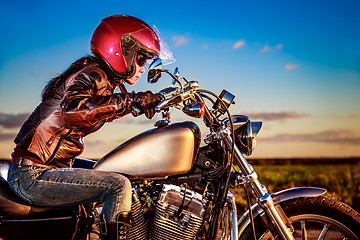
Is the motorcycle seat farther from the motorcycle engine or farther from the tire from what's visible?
the tire

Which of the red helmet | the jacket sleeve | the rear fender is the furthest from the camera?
the red helmet

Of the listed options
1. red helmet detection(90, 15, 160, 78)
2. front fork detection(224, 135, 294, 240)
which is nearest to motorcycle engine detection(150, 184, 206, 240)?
front fork detection(224, 135, 294, 240)

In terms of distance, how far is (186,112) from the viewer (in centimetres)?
240

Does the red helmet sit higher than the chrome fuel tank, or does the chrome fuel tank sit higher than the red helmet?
the red helmet

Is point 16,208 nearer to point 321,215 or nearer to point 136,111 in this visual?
point 136,111

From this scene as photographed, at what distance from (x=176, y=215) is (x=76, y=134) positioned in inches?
38.7

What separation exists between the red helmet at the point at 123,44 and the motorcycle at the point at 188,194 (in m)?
0.37

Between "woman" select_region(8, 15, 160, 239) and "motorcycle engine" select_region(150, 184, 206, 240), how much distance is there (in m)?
0.31

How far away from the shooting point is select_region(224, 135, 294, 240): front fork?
248cm

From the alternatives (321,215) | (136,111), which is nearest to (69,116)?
(136,111)

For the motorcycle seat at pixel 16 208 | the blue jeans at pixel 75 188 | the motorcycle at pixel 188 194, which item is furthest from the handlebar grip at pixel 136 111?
the motorcycle seat at pixel 16 208

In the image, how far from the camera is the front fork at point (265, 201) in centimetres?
248

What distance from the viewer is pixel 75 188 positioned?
231cm

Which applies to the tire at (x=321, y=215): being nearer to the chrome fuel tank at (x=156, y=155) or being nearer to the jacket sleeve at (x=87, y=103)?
the chrome fuel tank at (x=156, y=155)
